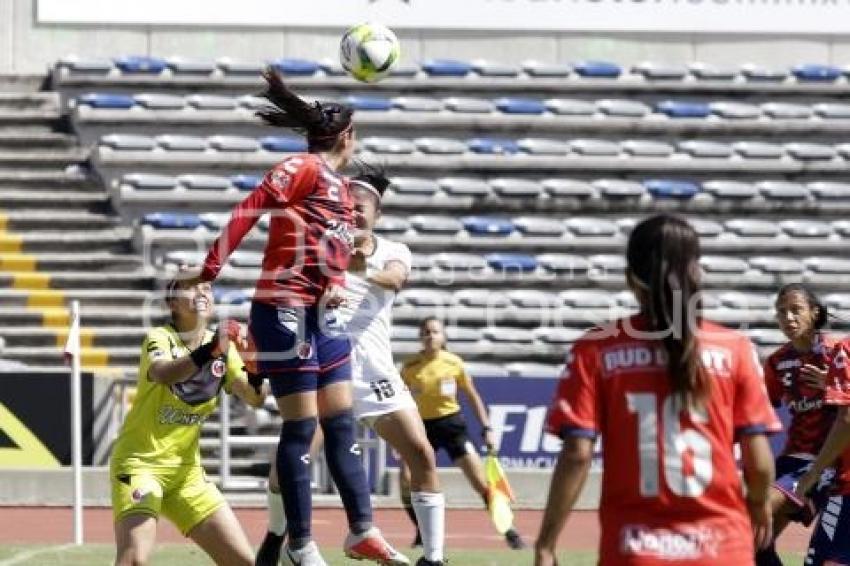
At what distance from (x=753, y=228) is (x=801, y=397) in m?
14.8

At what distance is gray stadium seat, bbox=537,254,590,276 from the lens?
24312 millimetres

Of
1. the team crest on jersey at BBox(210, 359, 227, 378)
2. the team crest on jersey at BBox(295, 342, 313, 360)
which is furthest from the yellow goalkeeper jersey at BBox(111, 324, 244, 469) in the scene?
the team crest on jersey at BBox(295, 342, 313, 360)

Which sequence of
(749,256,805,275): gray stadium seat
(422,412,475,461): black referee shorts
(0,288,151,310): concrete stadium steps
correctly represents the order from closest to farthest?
(422,412,475,461): black referee shorts
(0,288,151,310): concrete stadium steps
(749,256,805,275): gray stadium seat

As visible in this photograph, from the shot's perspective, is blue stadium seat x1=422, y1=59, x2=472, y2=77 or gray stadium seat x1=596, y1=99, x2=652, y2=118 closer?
gray stadium seat x1=596, y1=99, x2=652, y2=118

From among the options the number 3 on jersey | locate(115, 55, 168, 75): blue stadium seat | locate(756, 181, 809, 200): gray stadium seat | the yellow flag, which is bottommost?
the yellow flag

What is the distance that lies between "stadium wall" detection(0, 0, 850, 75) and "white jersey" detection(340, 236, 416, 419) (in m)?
16.2

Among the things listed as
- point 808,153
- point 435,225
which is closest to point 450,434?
point 435,225

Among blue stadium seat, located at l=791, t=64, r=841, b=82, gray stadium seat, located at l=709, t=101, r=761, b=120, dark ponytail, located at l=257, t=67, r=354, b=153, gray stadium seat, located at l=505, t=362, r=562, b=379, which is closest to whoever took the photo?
dark ponytail, located at l=257, t=67, r=354, b=153

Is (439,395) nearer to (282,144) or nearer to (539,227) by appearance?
(539,227)

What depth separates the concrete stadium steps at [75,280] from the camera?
2344cm

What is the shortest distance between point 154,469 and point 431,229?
50.1ft

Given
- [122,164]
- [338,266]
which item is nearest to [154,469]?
[338,266]

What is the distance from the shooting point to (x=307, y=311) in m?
9.18

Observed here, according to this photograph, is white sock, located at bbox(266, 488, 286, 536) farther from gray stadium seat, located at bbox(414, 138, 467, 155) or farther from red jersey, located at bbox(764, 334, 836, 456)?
gray stadium seat, located at bbox(414, 138, 467, 155)
